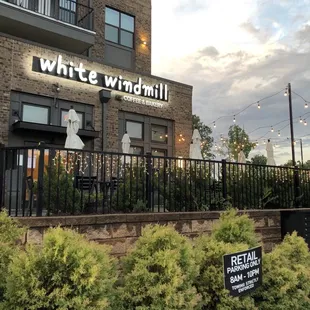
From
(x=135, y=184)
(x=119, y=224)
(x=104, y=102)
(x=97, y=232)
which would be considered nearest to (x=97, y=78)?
(x=104, y=102)

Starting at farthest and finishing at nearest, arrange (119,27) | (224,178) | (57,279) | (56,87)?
(119,27)
(56,87)
(224,178)
(57,279)

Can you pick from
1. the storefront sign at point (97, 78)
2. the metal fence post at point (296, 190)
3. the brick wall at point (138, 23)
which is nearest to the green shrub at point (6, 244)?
the metal fence post at point (296, 190)

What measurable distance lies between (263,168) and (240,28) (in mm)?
12543

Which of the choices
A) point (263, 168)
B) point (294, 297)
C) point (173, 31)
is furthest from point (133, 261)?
point (173, 31)

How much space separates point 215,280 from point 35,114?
31.7 ft

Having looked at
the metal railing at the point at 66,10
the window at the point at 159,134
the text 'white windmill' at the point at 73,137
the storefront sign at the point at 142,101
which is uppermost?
the metal railing at the point at 66,10

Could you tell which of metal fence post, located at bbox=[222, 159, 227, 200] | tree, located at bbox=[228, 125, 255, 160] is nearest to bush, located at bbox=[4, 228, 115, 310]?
metal fence post, located at bbox=[222, 159, 227, 200]

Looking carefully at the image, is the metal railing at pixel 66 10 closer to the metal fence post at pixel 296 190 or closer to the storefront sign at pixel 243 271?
the metal fence post at pixel 296 190

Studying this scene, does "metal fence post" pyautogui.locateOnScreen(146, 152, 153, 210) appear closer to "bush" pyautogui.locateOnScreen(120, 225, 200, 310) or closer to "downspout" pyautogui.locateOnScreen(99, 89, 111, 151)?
"bush" pyautogui.locateOnScreen(120, 225, 200, 310)

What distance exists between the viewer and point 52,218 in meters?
3.73

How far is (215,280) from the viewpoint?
10.8ft

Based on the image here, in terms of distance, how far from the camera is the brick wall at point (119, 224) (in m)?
3.64

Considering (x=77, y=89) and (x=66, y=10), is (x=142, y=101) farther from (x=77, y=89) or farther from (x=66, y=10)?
(x=66, y=10)

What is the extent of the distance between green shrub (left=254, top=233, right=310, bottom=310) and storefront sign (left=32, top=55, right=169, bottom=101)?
32.9 ft
